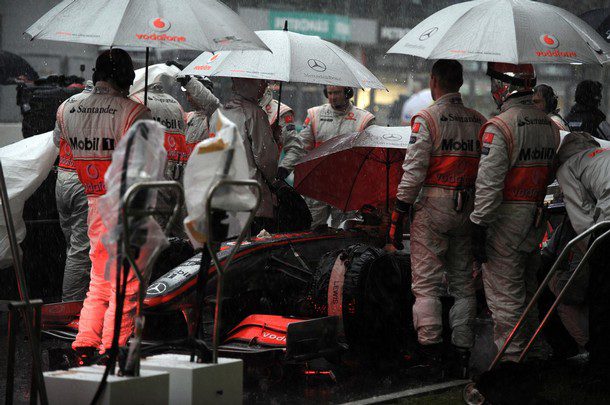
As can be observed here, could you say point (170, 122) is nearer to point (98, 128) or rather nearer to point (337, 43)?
point (98, 128)

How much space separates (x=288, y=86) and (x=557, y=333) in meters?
8.79

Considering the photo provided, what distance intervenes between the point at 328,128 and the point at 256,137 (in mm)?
2408

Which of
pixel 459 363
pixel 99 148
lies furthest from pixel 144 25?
pixel 459 363

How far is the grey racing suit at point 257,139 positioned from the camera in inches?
321

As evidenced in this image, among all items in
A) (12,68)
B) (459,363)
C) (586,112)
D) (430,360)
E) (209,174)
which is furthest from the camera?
(12,68)

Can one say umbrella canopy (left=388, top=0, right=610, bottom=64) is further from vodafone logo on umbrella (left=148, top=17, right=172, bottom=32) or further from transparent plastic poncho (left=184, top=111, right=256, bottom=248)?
transparent plastic poncho (left=184, top=111, right=256, bottom=248)

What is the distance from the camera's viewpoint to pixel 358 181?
8422 millimetres

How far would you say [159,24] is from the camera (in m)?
6.14

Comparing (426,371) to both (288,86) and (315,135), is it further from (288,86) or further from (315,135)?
(288,86)

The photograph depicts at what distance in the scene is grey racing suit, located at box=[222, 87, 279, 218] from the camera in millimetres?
8156

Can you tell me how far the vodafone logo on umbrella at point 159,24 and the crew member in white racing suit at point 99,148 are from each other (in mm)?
651

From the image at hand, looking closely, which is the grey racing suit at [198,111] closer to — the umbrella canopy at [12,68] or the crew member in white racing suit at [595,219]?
the crew member in white racing suit at [595,219]

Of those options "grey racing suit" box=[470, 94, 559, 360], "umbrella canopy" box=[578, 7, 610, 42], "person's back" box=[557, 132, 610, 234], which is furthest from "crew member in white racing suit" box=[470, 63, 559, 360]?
"umbrella canopy" box=[578, 7, 610, 42]

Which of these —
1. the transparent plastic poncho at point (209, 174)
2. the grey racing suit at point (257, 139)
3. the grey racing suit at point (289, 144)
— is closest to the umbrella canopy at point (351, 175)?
the grey racing suit at point (257, 139)
